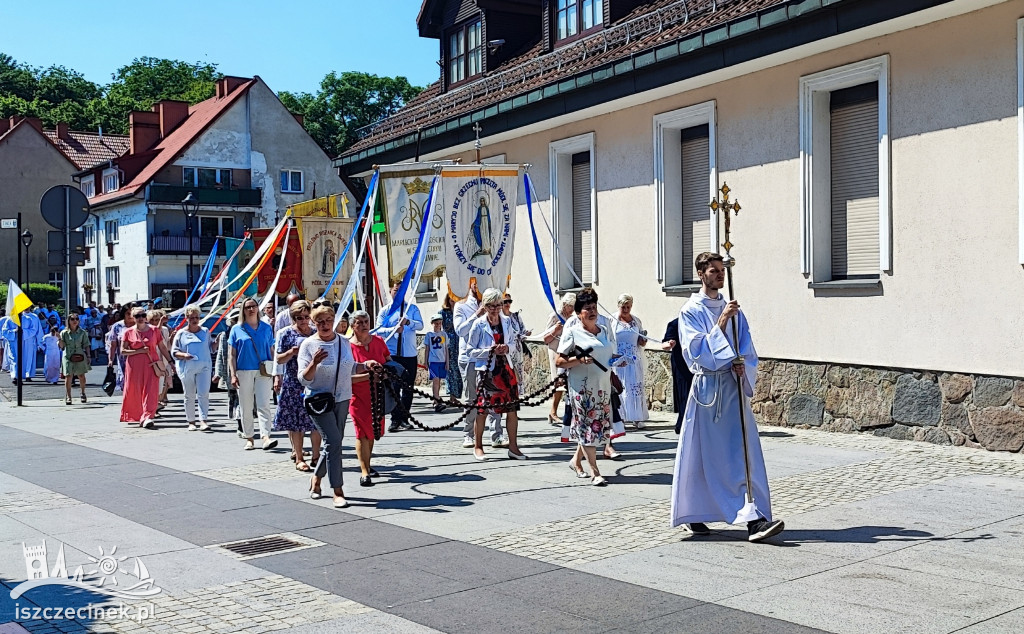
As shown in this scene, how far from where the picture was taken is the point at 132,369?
55.7 feet

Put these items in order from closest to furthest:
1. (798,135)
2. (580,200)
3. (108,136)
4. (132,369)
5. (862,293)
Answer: (862,293), (798,135), (132,369), (580,200), (108,136)

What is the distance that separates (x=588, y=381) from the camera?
1023cm

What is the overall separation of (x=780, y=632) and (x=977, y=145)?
7821 mm

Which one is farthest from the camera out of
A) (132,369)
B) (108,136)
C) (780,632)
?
(108,136)

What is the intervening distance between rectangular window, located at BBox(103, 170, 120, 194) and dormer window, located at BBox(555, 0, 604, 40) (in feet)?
140

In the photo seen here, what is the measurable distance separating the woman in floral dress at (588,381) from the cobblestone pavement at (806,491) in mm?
1078

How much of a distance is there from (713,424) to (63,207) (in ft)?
43.5

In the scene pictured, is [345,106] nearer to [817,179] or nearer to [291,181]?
[291,181]

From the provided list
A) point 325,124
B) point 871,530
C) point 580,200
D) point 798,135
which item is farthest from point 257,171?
point 871,530

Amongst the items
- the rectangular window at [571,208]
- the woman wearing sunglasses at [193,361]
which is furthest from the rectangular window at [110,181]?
the woman wearing sunglasses at [193,361]

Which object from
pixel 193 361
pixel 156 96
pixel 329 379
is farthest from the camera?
pixel 156 96

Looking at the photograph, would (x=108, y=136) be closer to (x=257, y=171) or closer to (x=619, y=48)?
(x=257, y=171)

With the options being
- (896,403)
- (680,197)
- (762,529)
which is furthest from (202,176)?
(762,529)

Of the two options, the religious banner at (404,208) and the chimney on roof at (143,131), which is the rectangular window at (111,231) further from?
the religious banner at (404,208)
